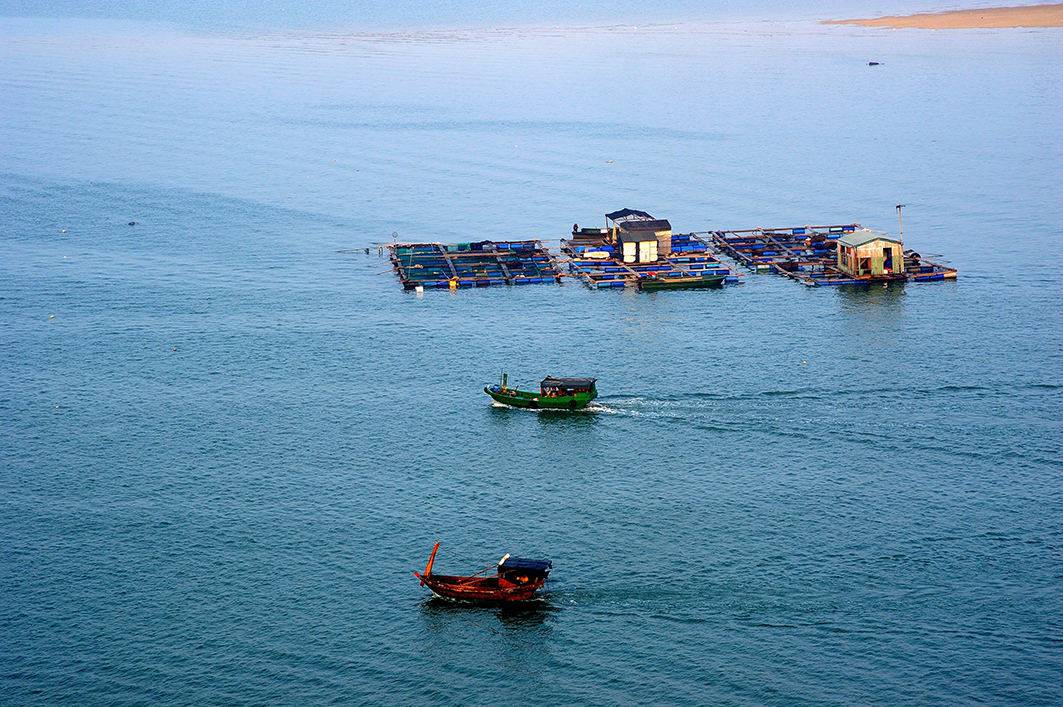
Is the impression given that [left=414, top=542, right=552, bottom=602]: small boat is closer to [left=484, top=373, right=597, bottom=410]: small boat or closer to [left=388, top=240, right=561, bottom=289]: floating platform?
[left=484, top=373, right=597, bottom=410]: small boat

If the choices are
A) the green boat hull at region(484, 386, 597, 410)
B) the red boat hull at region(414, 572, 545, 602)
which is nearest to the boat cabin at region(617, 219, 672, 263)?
the green boat hull at region(484, 386, 597, 410)

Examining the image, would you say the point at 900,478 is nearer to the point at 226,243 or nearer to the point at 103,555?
the point at 103,555

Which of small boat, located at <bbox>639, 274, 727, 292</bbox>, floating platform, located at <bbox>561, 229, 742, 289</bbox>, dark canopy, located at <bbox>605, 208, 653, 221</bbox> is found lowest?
small boat, located at <bbox>639, 274, 727, 292</bbox>

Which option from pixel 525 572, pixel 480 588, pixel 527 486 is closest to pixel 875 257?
pixel 527 486

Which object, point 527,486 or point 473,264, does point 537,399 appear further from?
point 473,264

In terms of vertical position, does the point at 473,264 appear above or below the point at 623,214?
below

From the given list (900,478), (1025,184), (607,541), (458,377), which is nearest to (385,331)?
(458,377)

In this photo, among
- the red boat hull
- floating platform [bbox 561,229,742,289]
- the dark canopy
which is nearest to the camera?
the red boat hull
